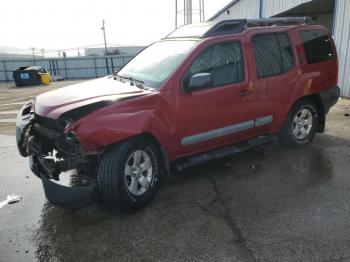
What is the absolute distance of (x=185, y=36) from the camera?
15.4ft

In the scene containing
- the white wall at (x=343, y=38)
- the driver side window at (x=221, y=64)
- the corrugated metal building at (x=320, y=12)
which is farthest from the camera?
the corrugated metal building at (x=320, y=12)

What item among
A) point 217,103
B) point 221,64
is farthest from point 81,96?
point 221,64

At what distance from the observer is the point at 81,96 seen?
12.5ft

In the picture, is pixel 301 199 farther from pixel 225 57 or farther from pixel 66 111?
pixel 66 111

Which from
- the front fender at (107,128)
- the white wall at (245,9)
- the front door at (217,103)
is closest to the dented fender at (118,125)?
the front fender at (107,128)

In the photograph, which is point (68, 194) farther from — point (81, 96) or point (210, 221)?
point (210, 221)

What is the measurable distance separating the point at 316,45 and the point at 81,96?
Answer: 3848 millimetres

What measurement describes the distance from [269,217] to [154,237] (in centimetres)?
121

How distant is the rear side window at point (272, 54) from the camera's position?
15.5 ft

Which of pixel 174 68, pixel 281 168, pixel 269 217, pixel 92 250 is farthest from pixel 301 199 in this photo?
pixel 92 250

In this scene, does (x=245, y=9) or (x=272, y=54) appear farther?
(x=245, y=9)

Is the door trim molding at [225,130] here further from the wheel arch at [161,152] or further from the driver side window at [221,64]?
the driver side window at [221,64]

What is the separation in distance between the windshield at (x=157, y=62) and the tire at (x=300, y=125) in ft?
7.00

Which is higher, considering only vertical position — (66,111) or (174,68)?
(174,68)
